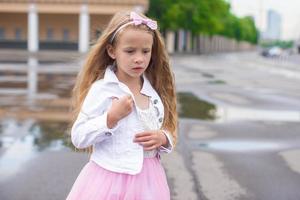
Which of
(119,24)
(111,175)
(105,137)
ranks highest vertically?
(119,24)

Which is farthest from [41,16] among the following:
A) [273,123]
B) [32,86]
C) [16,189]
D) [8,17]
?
[16,189]

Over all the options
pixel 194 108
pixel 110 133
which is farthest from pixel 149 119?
pixel 194 108

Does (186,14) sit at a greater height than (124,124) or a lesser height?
greater

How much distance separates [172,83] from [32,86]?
45.6ft

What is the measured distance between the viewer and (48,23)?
189 ft

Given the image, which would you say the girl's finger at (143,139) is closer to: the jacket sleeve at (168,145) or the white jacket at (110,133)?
the white jacket at (110,133)

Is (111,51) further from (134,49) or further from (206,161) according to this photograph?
(206,161)

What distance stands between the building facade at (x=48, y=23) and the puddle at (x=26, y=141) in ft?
144

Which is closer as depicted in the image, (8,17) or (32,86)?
(32,86)

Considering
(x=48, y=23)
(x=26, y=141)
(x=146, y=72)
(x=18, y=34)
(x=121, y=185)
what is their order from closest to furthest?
(x=121, y=185) < (x=146, y=72) < (x=26, y=141) < (x=48, y=23) < (x=18, y=34)

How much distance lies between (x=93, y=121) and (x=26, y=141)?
17.5ft

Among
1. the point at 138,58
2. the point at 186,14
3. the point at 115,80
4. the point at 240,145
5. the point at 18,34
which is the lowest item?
the point at 18,34

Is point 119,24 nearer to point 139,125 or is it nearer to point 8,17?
point 139,125

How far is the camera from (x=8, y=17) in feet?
187
